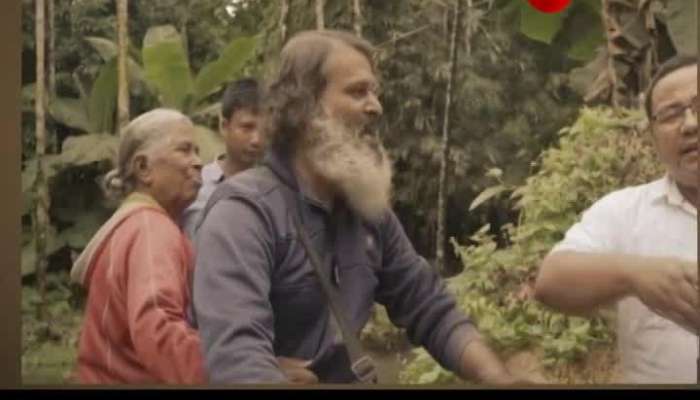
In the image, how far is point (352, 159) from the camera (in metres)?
9.28

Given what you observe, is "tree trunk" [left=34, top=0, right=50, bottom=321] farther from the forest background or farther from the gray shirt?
the gray shirt

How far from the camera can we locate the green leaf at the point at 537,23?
30.2 feet

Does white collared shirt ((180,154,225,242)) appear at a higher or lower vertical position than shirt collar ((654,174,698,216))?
lower

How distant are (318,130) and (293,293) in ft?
2.08

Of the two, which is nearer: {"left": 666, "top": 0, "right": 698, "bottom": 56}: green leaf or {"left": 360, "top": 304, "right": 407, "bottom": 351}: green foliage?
{"left": 666, "top": 0, "right": 698, "bottom": 56}: green leaf

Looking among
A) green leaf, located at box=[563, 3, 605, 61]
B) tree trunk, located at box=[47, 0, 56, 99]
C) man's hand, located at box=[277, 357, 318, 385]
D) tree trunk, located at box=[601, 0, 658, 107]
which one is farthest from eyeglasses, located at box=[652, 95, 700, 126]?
tree trunk, located at box=[47, 0, 56, 99]

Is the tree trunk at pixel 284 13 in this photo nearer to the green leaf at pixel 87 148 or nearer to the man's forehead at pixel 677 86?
the green leaf at pixel 87 148

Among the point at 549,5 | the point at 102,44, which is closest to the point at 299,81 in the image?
the point at 102,44

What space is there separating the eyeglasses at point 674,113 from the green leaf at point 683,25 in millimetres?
195

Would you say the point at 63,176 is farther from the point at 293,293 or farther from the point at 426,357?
the point at 426,357

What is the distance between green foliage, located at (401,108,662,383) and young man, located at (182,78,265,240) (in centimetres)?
89

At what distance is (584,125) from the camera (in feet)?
30.4

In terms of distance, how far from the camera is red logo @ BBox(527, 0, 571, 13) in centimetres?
922

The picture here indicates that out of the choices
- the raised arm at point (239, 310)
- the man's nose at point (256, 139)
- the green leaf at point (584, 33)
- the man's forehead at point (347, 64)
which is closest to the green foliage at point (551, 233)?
the green leaf at point (584, 33)
